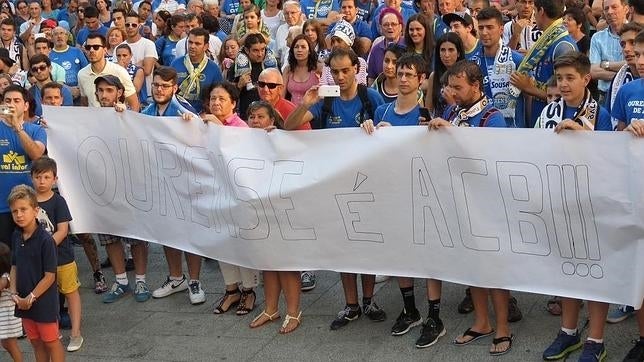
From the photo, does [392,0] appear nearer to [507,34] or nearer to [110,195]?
[507,34]

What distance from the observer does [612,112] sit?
582cm

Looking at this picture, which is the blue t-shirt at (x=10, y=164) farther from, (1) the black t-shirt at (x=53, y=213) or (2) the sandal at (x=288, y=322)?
(2) the sandal at (x=288, y=322)

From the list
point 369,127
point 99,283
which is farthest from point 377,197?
point 99,283

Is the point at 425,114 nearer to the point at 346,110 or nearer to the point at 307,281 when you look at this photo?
the point at 346,110

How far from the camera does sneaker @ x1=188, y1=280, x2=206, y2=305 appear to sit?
7465mm

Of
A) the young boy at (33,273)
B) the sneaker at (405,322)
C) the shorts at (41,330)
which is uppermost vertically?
the young boy at (33,273)

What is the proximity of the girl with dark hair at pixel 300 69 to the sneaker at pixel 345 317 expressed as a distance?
7.92 ft

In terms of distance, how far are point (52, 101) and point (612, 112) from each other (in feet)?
14.7

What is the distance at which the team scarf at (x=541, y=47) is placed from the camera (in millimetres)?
7215

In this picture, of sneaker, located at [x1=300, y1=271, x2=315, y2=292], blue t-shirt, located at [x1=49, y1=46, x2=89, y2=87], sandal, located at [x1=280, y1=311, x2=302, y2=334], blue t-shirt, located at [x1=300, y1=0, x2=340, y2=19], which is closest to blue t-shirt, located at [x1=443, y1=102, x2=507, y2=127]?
sandal, located at [x1=280, y1=311, x2=302, y2=334]

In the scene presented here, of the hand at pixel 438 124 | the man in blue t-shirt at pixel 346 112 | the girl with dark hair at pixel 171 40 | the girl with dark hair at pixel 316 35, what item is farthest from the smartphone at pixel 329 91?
the girl with dark hair at pixel 171 40

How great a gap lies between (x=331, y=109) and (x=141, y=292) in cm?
215

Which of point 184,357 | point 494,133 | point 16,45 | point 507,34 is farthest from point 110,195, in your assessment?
point 16,45

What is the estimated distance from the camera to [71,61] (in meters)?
11.0
